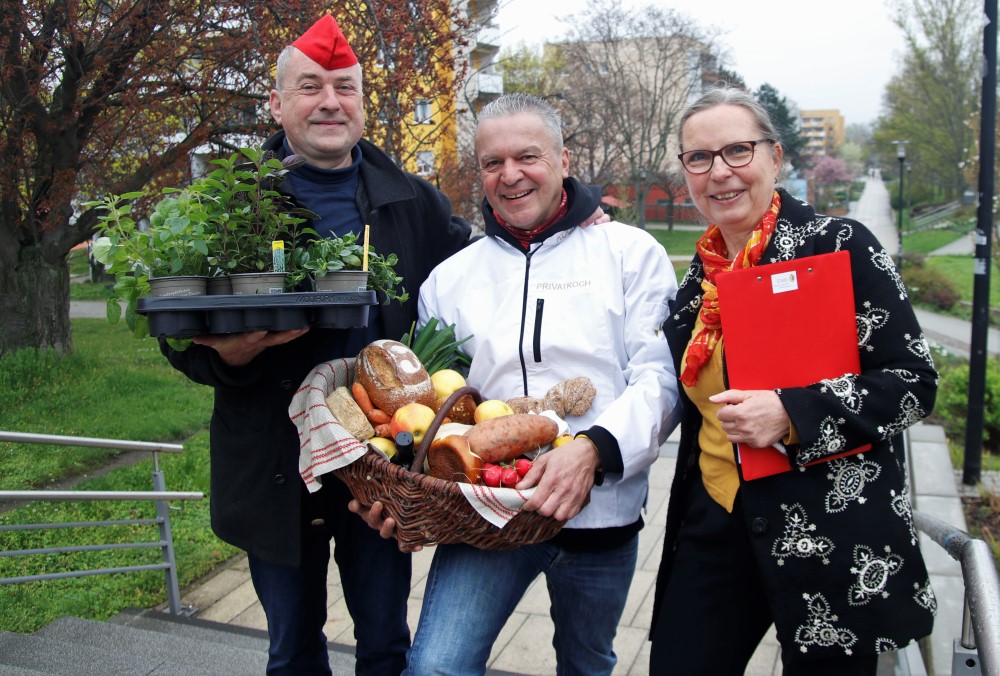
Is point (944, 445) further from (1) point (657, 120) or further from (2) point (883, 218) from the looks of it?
(2) point (883, 218)

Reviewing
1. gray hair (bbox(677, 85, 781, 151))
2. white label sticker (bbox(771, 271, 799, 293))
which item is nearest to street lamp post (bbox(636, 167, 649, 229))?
gray hair (bbox(677, 85, 781, 151))

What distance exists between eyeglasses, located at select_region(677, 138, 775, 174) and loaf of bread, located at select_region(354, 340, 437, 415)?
38.1 inches

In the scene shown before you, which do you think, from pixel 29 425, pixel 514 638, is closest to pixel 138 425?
pixel 29 425

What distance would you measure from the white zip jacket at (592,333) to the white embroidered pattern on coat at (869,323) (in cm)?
55

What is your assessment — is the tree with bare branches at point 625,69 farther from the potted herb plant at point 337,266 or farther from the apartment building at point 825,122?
the apartment building at point 825,122

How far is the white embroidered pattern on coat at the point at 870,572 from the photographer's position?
6.57 ft

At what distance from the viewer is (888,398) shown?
6.49 ft

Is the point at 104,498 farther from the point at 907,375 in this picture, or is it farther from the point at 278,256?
the point at 907,375

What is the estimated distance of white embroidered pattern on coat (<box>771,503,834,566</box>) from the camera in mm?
2033

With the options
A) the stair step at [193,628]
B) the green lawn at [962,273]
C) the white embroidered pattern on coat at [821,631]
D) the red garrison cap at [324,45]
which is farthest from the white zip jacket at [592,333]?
the green lawn at [962,273]

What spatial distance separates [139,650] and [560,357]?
9.25 feet

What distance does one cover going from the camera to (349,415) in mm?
2188

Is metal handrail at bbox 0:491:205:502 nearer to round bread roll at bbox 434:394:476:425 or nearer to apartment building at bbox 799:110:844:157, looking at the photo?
round bread roll at bbox 434:394:476:425

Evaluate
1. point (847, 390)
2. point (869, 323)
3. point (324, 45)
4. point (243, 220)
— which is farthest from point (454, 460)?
point (324, 45)
